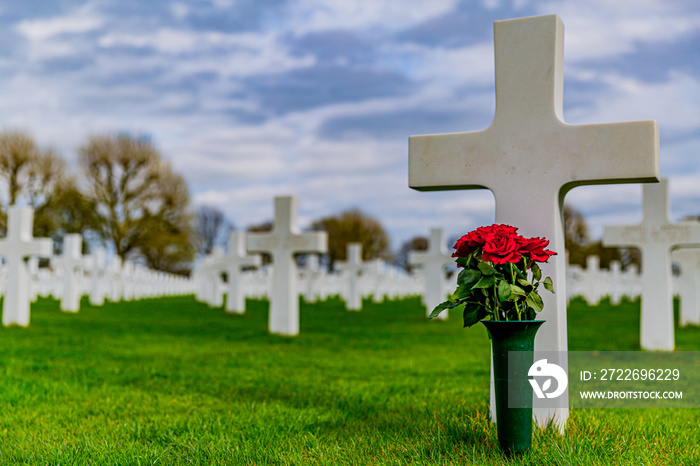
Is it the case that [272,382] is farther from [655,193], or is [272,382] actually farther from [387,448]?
[655,193]

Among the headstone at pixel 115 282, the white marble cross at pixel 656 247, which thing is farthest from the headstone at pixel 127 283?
the white marble cross at pixel 656 247

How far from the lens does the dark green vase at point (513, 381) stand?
3611mm

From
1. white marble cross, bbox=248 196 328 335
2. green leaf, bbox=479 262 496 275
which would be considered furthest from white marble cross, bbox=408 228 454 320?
green leaf, bbox=479 262 496 275

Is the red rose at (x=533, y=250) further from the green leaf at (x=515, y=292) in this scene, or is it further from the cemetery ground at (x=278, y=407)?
the cemetery ground at (x=278, y=407)

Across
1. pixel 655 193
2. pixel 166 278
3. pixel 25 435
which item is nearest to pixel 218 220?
pixel 166 278

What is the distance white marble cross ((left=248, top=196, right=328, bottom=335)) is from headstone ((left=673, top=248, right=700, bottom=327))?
8852 millimetres

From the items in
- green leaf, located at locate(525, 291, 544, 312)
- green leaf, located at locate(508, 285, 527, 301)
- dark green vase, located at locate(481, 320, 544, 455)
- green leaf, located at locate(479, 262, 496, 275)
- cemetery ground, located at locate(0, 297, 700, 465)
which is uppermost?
green leaf, located at locate(479, 262, 496, 275)

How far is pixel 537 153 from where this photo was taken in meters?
4.46

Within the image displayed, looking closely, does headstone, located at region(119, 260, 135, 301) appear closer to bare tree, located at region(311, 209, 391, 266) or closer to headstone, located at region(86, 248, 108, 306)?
headstone, located at region(86, 248, 108, 306)

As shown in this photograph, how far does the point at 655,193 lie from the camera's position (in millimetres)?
10141

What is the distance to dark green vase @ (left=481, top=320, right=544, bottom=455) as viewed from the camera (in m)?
3.61

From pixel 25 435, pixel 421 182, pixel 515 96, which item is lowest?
pixel 25 435

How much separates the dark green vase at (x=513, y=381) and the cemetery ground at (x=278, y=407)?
0.44 ft

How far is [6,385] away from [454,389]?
4424 mm
